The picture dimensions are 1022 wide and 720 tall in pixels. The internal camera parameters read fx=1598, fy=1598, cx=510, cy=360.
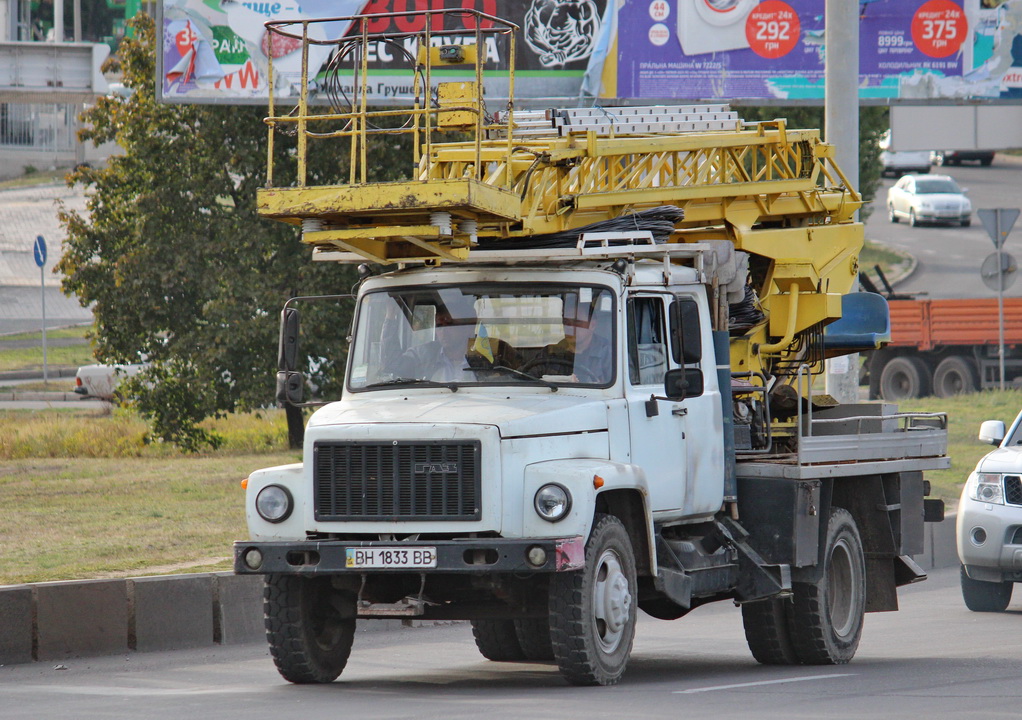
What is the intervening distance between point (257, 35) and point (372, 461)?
14.5 m

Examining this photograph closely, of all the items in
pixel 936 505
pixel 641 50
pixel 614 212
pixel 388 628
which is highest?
pixel 641 50

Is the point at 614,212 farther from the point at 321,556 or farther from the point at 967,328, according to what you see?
the point at 967,328

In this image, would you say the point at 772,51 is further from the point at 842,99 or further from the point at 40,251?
the point at 40,251

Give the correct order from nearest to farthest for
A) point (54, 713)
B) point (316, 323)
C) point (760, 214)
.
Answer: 1. point (54, 713)
2. point (760, 214)
3. point (316, 323)

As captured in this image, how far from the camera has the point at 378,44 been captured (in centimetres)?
2180

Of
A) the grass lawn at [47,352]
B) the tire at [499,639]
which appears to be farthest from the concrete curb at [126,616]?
the grass lawn at [47,352]

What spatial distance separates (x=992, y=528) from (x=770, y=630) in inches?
116

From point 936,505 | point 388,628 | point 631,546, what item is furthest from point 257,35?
point 631,546

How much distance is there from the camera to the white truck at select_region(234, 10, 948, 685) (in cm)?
857

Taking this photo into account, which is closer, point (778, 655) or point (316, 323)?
point (778, 655)

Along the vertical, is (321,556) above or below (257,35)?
below

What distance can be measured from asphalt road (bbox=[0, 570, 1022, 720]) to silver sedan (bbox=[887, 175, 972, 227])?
43834mm

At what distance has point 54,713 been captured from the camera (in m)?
8.05

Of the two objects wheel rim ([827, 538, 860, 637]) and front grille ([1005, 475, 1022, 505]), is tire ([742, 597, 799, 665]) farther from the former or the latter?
front grille ([1005, 475, 1022, 505])
